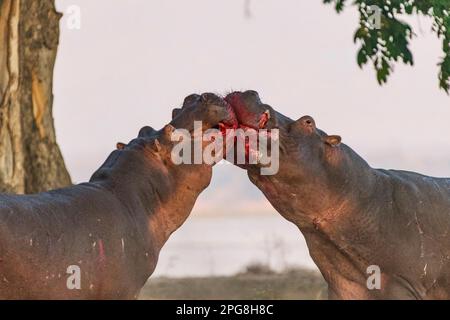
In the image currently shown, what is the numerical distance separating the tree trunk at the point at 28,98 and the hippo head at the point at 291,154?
199 inches

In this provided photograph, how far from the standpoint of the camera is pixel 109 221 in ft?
28.1

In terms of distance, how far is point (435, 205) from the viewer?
31.8 ft

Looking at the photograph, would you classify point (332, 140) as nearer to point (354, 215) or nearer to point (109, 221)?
point (354, 215)

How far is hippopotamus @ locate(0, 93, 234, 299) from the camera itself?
800 cm

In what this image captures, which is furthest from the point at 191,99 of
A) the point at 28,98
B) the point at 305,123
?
the point at 28,98

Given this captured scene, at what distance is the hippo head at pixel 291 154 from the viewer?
356 inches

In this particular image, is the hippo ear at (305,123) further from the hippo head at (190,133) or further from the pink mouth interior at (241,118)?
the hippo head at (190,133)

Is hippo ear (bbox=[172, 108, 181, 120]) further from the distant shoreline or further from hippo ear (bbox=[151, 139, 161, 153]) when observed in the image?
the distant shoreline

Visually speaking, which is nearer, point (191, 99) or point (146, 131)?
point (191, 99)

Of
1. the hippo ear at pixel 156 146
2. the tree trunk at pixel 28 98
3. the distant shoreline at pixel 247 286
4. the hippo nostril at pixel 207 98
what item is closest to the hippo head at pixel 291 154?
the hippo nostril at pixel 207 98

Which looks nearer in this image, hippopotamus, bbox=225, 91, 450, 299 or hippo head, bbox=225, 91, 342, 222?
hippo head, bbox=225, 91, 342, 222

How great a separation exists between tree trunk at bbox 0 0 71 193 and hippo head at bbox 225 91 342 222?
16.6 feet

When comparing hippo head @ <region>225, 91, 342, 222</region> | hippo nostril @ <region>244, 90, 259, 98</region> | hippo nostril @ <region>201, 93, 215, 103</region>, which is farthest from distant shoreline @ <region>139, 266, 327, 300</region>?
hippo nostril @ <region>201, 93, 215, 103</region>

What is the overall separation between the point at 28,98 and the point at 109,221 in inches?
235
